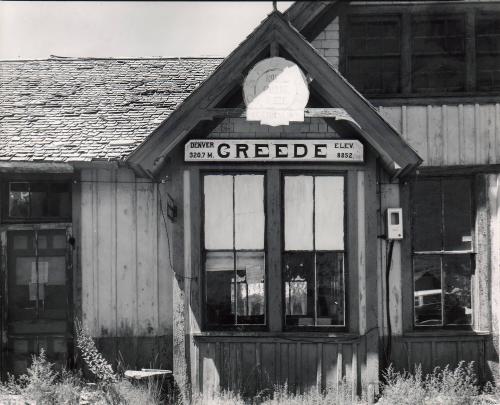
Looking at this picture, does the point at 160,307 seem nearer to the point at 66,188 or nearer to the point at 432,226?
the point at 66,188

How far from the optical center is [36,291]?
888 centimetres

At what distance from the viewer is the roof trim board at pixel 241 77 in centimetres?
716

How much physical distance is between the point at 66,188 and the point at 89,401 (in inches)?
125

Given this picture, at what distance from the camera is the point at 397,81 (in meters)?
8.46

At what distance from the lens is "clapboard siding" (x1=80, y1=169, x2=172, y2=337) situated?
852cm

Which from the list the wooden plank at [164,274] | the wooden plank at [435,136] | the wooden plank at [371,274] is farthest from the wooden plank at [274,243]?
the wooden plank at [435,136]

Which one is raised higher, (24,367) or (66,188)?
(66,188)

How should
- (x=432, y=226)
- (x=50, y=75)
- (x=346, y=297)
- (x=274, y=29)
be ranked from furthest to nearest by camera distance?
(x=50, y=75) < (x=432, y=226) < (x=346, y=297) < (x=274, y=29)

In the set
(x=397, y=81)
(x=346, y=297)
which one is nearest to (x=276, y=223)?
(x=346, y=297)

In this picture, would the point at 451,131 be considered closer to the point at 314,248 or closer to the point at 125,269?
the point at 314,248

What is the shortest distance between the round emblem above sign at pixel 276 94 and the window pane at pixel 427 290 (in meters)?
2.98

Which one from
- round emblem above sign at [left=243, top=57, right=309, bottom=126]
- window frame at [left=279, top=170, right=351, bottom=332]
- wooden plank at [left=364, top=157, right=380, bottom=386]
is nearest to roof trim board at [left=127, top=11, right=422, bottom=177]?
round emblem above sign at [left=243, top=57, right=309, bottom=126]

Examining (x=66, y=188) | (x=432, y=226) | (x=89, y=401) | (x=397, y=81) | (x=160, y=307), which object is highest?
(x=397, y=81)

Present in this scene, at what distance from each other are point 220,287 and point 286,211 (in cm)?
140
